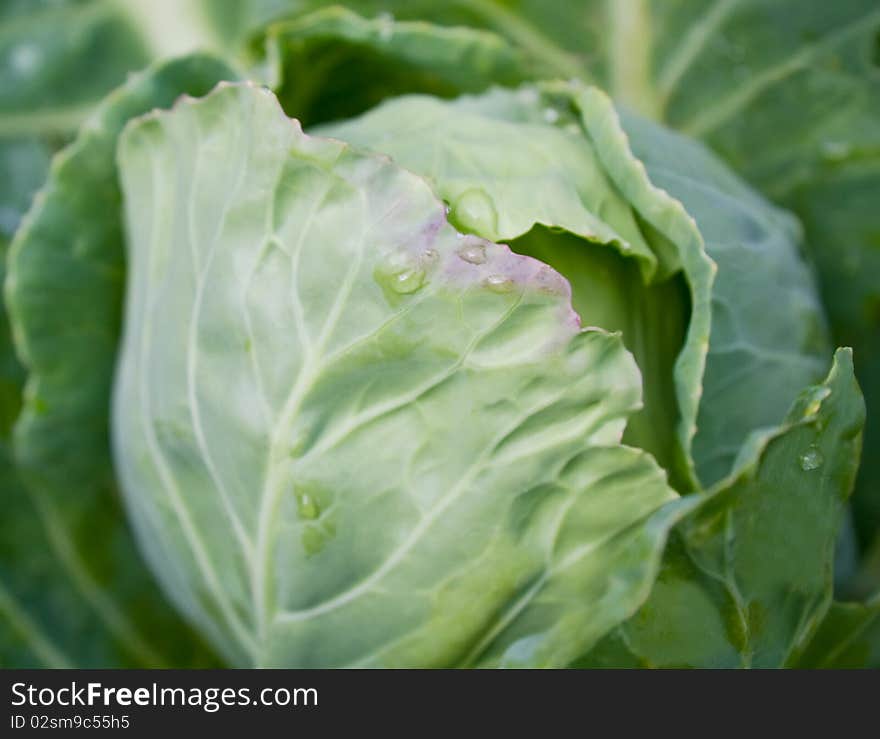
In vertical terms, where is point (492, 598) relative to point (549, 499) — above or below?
below

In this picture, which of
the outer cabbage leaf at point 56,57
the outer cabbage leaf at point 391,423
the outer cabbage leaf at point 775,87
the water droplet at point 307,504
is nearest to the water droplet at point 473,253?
the outer cabbage leaf at point 391,423

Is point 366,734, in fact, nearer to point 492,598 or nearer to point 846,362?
point 492,598

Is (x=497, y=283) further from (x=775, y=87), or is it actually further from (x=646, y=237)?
(x=775, y=87)

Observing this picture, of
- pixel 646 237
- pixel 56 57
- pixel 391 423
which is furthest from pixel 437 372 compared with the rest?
pixel 56 57

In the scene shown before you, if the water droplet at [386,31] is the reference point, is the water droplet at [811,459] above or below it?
below

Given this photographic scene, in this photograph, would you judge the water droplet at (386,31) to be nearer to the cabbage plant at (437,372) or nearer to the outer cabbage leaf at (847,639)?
the cabbage plant at (437,372)

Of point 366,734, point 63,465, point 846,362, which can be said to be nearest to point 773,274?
point 846,362

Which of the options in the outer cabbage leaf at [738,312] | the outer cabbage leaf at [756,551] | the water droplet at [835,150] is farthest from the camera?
the water droplet at [835,150]
